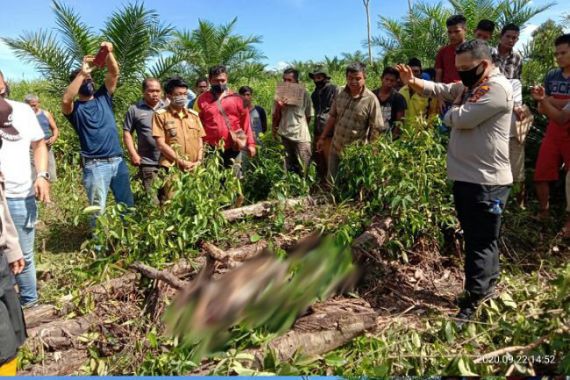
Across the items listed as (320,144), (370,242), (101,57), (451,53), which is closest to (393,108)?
(320,144)

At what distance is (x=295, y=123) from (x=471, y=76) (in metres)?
2.85

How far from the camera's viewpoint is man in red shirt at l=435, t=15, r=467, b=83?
5355 mm

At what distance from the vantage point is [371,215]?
4191 millimetres

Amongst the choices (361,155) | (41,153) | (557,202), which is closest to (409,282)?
(361,155)

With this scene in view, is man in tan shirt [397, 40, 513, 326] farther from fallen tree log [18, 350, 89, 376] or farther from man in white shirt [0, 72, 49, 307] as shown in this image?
man in white shirt [0, 72, 49, 307]

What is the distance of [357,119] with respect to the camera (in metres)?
4.72

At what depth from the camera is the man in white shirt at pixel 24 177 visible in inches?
127

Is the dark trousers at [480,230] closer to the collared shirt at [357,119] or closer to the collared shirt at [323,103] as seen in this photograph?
the collared shirt at [357,119]

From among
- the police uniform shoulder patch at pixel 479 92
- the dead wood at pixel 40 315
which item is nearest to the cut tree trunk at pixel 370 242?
the police uniform shoulder patch at pixel 479 92

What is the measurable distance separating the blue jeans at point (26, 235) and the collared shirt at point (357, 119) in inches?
104

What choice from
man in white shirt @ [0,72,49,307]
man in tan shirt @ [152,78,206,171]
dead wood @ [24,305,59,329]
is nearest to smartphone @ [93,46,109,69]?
man in tan shirt @ [152,78,206,171]

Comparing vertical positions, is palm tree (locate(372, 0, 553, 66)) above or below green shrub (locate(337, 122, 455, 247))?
above

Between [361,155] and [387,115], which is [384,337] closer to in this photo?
[361,155]

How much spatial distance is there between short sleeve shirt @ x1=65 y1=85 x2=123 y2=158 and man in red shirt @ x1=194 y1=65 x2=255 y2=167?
38.7 inches
